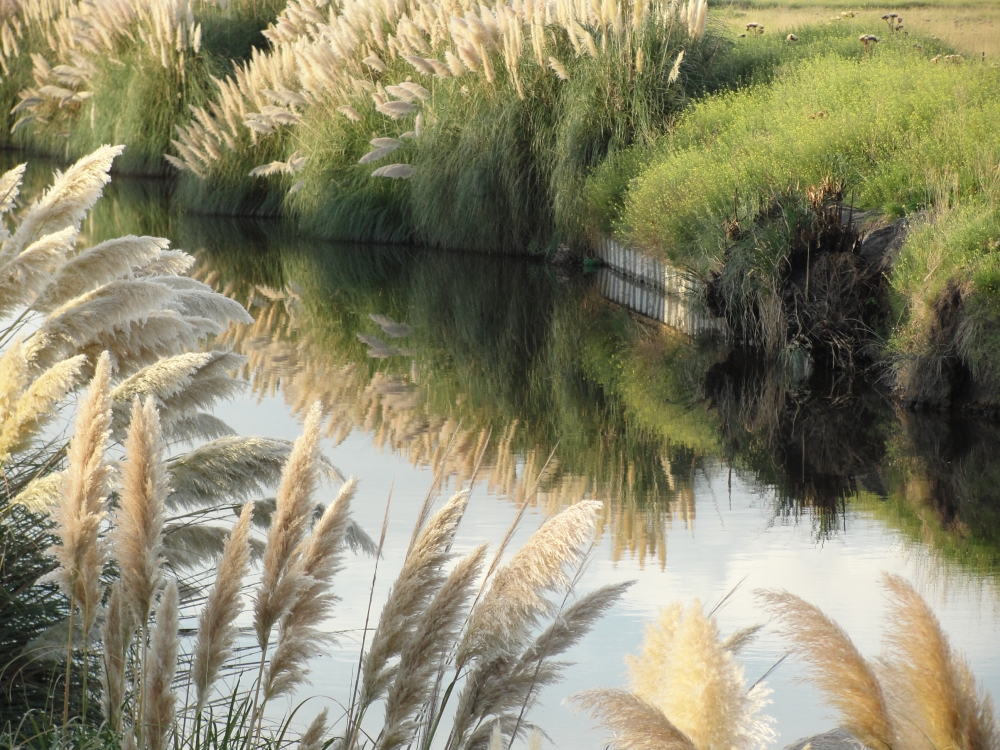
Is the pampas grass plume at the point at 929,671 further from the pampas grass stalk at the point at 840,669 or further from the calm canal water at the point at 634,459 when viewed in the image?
the calm canal water at the point at 634,459

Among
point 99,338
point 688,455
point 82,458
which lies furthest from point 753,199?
point 82,458

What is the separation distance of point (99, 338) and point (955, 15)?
21.1 meters

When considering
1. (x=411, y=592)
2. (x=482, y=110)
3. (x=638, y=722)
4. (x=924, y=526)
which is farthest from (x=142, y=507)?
(x=482, y=110)

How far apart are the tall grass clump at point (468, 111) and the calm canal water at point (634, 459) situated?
6.28ft

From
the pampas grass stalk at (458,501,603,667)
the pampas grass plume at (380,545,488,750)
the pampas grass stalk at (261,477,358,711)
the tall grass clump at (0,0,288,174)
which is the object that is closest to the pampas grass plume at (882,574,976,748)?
the pampas grass stalk at (458,501,603,667)

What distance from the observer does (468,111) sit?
398 inches

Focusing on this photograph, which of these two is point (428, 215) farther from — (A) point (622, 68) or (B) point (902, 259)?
(B) point (902, 259)

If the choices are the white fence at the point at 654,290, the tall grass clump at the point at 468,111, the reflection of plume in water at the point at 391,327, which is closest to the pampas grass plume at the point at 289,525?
the reflection of plume in water at the point at 391,327

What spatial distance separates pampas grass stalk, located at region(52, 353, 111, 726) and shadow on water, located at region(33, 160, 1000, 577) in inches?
26.3

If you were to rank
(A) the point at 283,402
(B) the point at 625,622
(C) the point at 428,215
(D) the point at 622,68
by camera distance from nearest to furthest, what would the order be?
(B) the point at 625,622 < (A) the point at 283,402 < (D) the point at 622,68 < (C) the point at 428,215

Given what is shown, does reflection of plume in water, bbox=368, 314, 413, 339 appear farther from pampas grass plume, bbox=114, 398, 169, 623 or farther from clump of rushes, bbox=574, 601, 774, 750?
clump of rushes, bbox=574, 601, 774, 750

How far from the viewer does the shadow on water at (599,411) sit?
12.6 ft

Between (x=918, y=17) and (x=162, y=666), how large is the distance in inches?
870

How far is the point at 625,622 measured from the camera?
9.50 ft
